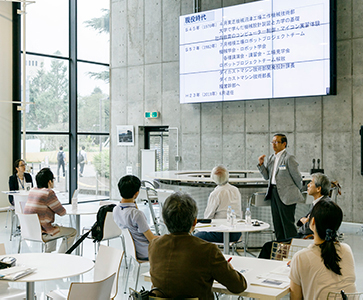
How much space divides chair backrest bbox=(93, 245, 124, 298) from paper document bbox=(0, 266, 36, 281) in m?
0.53

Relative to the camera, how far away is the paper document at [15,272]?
2.78 metres

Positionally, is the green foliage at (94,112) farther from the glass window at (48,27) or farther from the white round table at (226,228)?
the white round table at (226,228)

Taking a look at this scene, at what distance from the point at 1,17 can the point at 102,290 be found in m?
9.99

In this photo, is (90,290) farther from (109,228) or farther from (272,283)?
(109,228)

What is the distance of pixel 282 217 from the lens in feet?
19.1

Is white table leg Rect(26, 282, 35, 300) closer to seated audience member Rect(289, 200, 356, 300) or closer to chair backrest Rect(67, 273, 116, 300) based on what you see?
chair backrest Rect(67, 273, 116, 300)

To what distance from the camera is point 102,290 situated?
2.66 metres

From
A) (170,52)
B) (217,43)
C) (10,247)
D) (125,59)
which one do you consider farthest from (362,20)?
(10,247)

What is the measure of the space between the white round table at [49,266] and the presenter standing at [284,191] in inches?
131

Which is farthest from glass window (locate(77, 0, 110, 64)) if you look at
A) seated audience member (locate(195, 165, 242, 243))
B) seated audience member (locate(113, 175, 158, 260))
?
seated audience member (locate(113, 175, 158, 260))

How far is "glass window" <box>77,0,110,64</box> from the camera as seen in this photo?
1249 centimetres

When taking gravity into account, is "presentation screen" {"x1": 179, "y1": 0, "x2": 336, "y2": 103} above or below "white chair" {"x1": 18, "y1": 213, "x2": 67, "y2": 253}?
above

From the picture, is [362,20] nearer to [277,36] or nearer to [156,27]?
[277,36]

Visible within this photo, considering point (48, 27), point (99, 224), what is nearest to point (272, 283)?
point (99, 224)
